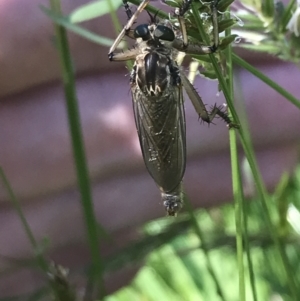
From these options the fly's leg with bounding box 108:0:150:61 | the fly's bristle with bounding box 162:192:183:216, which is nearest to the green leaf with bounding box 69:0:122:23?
the fly's leg with bounding box 108:0:150:61

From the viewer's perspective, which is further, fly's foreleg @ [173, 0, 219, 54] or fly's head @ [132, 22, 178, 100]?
fly's head @ [132, 22, 178, 100]

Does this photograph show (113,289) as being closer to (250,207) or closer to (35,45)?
(250,207)

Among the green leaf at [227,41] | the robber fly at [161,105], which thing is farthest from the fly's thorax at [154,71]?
the green leaf at [227,41]

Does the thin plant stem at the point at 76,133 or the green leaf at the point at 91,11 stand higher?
the green leaf at the point at 91,11

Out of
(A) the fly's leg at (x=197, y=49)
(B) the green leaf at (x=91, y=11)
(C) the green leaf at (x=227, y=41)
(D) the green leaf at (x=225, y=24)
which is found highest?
(B) the green leaf at (x=91, y=11)

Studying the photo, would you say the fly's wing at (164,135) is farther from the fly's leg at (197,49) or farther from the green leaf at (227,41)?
the green leaf at (227,41)

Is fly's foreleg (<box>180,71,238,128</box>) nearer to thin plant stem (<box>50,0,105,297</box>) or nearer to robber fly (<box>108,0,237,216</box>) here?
robber fly (<box>108,0,237,216</box>)

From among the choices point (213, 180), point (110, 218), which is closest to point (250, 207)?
point (213, 180)
